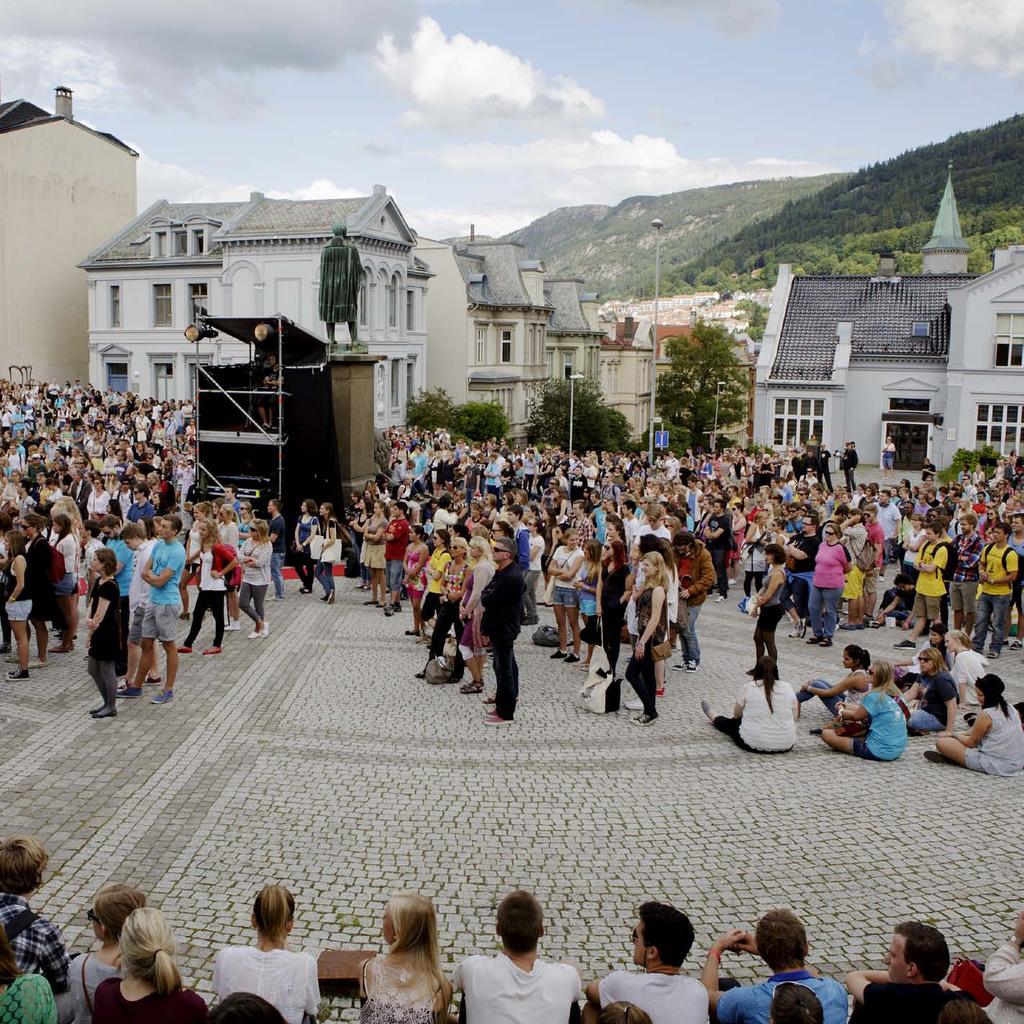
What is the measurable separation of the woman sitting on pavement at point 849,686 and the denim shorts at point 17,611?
8453 mm

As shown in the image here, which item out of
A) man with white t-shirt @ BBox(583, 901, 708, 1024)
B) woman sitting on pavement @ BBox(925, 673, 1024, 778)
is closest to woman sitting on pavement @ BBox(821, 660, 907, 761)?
woman sitting on pavement @ BBox(925, 673, 1024, 778)

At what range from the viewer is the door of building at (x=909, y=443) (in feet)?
142

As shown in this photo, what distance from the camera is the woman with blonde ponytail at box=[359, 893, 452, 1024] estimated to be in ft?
15.1

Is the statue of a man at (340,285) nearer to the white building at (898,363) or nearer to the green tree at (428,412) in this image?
the white building at (898,363)

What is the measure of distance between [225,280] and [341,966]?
4364 centimetres

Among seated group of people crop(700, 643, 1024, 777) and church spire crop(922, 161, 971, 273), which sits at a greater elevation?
church spire crop(922, 161, 971, 273)

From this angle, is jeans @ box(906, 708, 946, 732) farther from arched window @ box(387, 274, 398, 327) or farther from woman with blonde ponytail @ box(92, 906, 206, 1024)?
arched window @ box(387, 274, 398, 327)

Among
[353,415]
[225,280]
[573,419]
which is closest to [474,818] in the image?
[353,415]

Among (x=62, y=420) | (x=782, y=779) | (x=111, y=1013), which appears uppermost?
(x=62, y=420)

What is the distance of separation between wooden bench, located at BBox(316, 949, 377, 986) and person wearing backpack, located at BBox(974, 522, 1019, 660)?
10.4 metres

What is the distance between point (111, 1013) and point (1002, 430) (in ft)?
137

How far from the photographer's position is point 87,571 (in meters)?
14.5

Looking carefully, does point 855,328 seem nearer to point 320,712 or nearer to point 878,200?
point 320,712

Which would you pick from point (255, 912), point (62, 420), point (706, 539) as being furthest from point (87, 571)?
point (62, 420)
